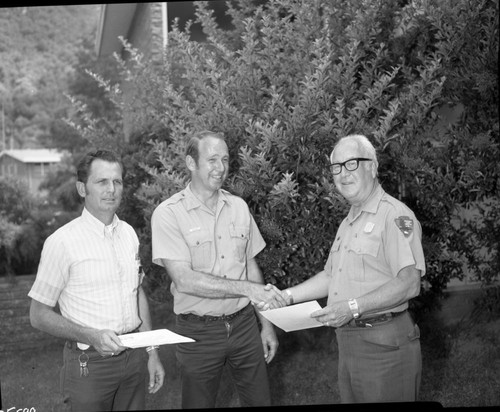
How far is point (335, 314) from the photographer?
2.40 m

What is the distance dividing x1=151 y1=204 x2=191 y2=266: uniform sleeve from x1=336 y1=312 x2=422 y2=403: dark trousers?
75 centimetres

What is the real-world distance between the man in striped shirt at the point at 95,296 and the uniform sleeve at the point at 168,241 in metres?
0.09

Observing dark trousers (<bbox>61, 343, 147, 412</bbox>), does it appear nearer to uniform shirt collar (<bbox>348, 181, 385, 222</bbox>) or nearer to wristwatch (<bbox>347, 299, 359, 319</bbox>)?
wristwatch (<bbox>347, 299, 359, 319</bbox>)

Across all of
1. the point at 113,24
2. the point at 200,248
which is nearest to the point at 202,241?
the point at 200,248

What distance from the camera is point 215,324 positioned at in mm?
2652

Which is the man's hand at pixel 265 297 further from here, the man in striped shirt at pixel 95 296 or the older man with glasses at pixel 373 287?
the man in striped shirt at pixel 95 296

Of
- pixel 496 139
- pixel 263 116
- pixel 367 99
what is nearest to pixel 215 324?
pixel 263 116

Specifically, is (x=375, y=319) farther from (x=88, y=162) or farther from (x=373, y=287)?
(x=88, y=162)

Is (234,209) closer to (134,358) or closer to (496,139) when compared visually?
(134,358)

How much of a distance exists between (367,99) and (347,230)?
0.94 m

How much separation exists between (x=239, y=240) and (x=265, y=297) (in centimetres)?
29

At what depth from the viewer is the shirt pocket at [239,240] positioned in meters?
2.74

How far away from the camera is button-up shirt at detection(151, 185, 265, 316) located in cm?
264

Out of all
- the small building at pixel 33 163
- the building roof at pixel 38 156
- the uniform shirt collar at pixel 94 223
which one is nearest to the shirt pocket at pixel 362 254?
the uniform shirt collar at pixel 94 223
